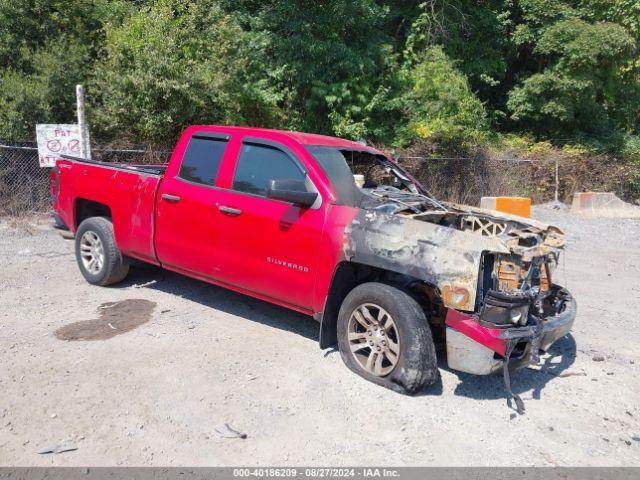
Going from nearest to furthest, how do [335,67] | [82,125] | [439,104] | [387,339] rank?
[387,339], [82,125], [335,67], [439,104]

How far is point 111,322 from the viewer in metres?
5.41

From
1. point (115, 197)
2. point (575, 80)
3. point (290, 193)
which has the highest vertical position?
point (575, 80)

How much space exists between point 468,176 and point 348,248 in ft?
39.1

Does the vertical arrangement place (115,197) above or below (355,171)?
below

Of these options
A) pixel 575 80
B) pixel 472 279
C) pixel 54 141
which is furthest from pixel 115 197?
pixel 575 80

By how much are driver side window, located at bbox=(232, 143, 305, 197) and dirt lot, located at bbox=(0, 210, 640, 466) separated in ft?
4.46

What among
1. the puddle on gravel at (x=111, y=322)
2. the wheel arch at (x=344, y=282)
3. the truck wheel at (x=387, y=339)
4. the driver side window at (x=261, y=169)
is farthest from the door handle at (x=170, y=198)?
the truck wheel at (x=387, y=339)

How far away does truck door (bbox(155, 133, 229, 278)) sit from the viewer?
5234 mm

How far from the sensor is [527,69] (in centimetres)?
2291

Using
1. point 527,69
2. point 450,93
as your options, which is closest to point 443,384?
point 450,93

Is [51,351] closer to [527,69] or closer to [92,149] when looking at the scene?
[92,149]

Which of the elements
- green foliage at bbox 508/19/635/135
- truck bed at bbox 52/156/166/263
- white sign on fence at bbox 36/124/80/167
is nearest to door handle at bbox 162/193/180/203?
truck bed at bbox 52/156/166/263

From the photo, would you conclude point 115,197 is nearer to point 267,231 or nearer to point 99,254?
point 99,254

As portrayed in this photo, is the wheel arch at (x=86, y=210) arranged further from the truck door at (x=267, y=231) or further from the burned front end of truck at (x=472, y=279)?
the burned front end of truck at (x=472, y=279)
